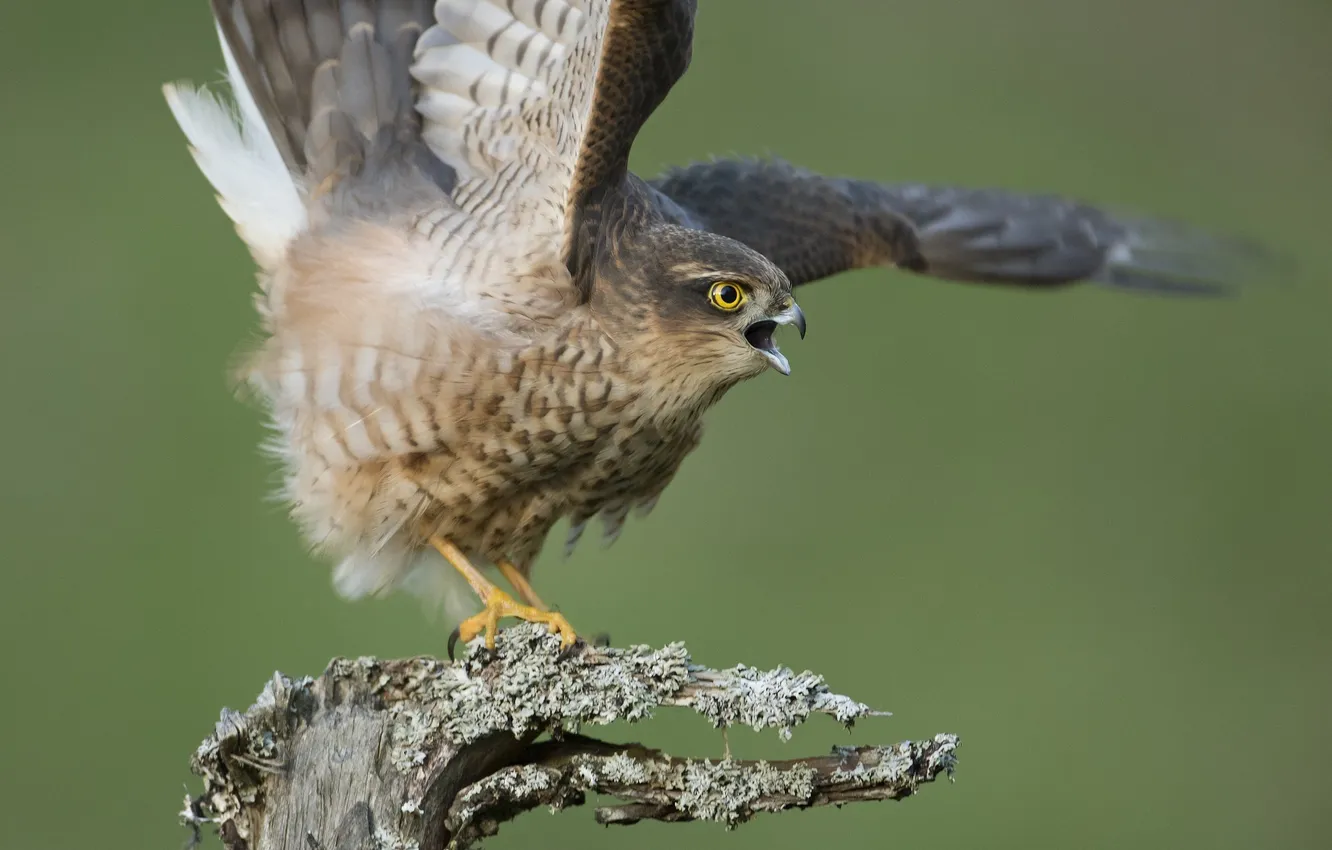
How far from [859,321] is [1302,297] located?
265 centimetres

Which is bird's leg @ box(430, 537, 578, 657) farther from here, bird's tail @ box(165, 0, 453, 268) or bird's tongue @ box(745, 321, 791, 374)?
bird's tail @ box(165, 0, 453, 268)

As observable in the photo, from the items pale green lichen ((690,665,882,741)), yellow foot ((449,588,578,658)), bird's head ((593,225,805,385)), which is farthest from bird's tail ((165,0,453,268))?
pale green lichen ((690,665,882,741))

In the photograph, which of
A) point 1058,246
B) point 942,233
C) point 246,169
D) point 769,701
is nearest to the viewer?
point 769,701

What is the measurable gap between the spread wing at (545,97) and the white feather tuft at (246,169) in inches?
16.7

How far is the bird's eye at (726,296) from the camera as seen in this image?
3.33 metres

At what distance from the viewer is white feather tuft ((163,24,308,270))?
388 cm

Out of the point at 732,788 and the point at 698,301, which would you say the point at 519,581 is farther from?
the point at 732,788

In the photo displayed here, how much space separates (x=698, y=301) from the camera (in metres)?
3.34

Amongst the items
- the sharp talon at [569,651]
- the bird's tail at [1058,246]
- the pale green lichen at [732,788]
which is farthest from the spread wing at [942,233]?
the pale green lichen at [732,788]

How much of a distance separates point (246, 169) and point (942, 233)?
198 centimetres

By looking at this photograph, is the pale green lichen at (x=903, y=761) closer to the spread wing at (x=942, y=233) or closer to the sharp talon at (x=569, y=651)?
the sharp talon at (x=569, y=651)

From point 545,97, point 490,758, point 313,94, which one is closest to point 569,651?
point 490,758

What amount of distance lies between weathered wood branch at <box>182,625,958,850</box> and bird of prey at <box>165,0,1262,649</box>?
0.25 m

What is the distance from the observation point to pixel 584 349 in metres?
3.37
